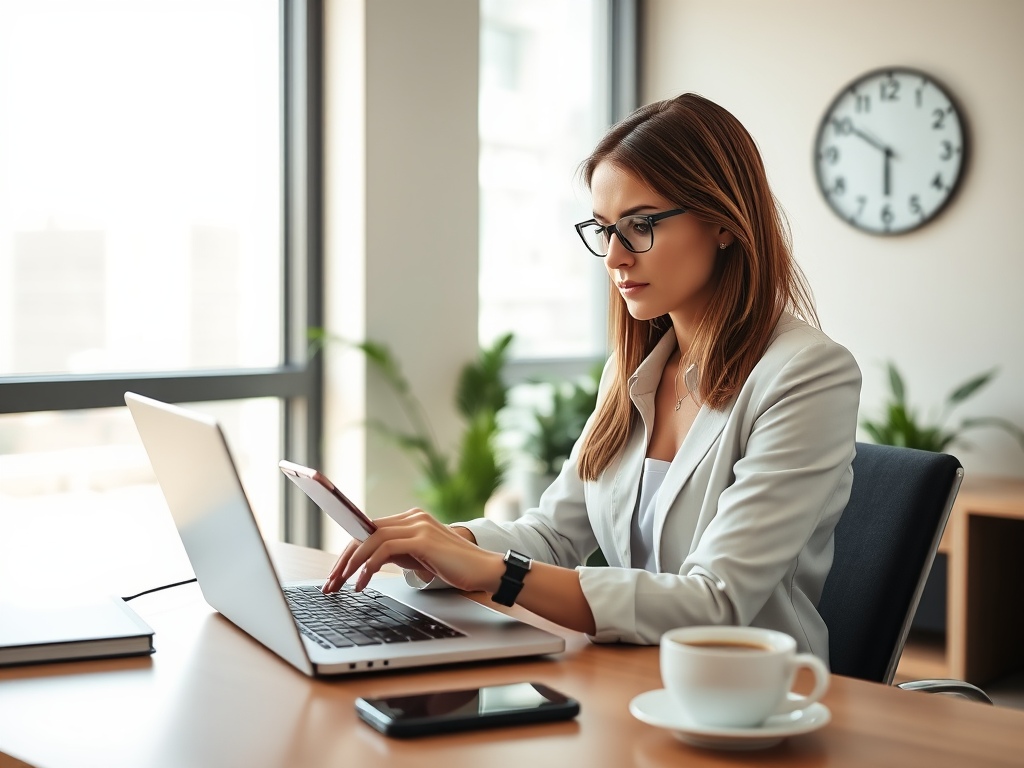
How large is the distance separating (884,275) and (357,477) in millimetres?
1996

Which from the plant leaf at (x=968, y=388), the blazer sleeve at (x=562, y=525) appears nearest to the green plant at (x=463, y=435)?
the plant leaf at (x=968, y=388)

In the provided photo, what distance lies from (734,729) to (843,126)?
3.49m

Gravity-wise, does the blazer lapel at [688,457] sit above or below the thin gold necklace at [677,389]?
below

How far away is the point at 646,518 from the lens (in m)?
1.57

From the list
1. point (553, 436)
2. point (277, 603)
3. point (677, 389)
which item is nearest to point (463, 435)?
point (553, 436)

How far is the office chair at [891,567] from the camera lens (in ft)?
4.52

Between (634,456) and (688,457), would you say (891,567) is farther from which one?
(634,456)

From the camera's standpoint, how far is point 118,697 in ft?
3.34

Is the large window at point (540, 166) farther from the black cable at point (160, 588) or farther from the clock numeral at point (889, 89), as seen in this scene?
the black cable at point (160, 588)

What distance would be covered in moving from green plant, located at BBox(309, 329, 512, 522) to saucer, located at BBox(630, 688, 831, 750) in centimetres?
236

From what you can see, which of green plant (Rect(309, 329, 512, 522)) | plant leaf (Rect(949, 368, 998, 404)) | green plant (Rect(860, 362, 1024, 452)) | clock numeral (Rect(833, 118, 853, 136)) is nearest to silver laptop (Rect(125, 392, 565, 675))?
green plant (Rect(309, 329, 512, 522))

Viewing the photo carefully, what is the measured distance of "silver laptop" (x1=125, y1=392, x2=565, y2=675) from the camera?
1040mm

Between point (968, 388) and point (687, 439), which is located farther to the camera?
point (968, 388)

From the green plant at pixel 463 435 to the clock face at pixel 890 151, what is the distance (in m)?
1.39
